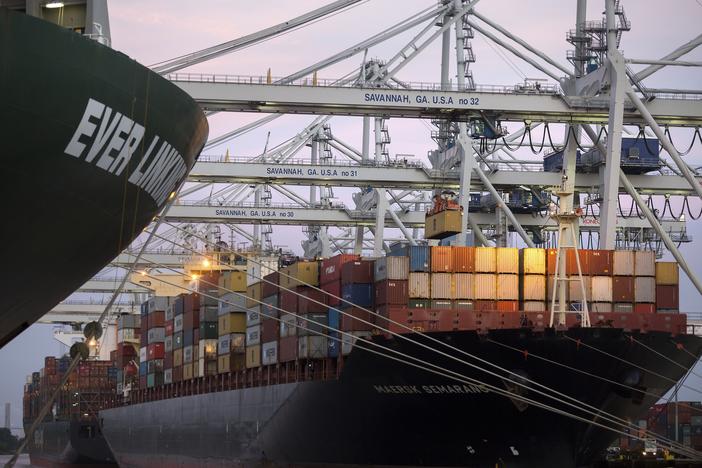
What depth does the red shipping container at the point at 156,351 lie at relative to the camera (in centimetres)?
5306

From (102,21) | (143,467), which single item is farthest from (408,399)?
(143,467)

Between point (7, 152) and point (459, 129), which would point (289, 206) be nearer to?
point (459, 129)

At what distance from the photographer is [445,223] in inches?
1447

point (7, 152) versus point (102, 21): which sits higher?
point (102, 21)

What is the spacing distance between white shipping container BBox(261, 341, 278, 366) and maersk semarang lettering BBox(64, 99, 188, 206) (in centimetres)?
2285

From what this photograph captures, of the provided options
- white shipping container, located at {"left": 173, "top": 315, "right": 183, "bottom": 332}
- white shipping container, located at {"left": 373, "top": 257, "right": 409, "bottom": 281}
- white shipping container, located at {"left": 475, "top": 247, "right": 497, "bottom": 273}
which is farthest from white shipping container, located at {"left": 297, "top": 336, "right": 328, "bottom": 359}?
white shipping container, located at {"left": 173, "top": 315, "right": 183, "bottom": 332}

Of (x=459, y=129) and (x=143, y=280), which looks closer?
(x=459, y=129)

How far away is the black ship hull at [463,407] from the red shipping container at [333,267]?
348 centimetres

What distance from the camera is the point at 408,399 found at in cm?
3094

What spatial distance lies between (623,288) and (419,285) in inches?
240

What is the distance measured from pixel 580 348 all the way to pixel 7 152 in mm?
18919

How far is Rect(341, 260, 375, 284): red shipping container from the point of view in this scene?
111 ft

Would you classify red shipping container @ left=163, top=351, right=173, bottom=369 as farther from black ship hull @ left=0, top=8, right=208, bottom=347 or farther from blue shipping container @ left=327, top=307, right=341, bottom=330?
black ship hull @ left=0, top=8, right=208, bottom=347

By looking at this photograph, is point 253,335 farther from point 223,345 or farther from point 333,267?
point 333,267
